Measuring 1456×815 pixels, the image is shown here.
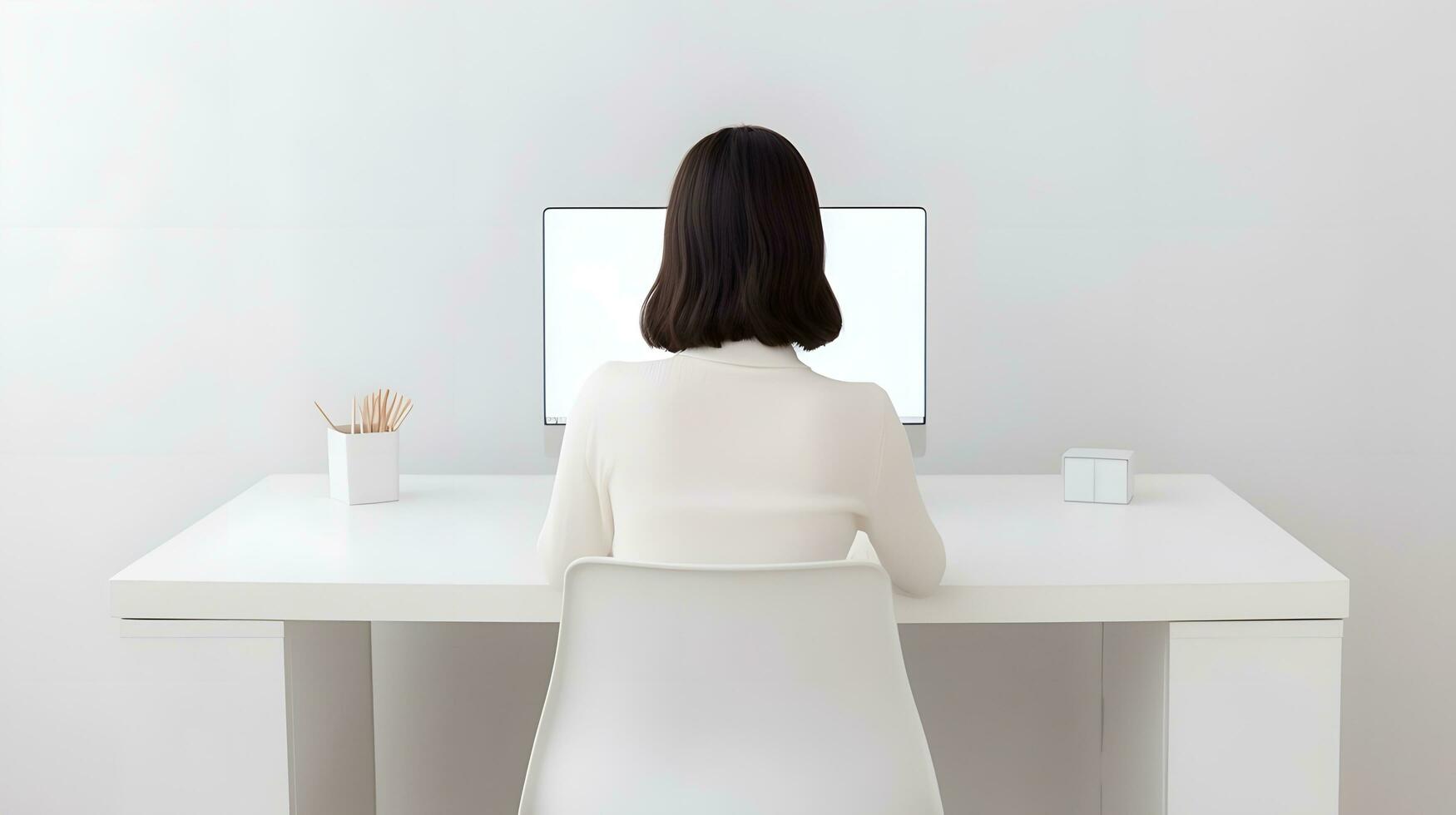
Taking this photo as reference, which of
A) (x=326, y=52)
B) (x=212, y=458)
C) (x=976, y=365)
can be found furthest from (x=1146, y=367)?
Result: (x=212, y=458)

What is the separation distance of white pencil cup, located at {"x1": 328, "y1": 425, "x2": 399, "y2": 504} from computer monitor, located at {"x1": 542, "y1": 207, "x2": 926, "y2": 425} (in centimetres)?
30

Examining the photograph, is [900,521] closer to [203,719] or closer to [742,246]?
[742,246]

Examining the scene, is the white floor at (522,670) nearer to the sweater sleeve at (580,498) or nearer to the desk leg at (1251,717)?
the desk leg at (1251,717)

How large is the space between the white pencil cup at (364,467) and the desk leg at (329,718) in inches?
8.5

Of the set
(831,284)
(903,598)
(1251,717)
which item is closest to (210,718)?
(903,598)

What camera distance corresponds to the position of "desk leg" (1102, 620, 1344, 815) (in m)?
1.40

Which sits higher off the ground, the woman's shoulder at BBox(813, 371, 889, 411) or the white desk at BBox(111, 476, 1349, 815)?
the woman's shoulder at BBox(813, 371, 889, 411)

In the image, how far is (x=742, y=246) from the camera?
1224 mm

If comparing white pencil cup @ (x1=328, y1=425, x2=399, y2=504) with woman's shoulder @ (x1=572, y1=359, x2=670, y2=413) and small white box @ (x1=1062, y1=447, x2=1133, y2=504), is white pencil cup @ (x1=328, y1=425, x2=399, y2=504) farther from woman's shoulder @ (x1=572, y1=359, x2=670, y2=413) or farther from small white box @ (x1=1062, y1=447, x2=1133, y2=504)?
small white box @ (x1=1062, y1=447, x2=1133, y2=504)

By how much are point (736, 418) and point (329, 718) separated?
3.30 feet

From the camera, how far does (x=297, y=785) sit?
155cm

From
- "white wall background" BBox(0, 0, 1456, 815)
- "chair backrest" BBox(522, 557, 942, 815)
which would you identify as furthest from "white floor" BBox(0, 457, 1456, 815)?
"chair backrest" BBox(522, 557, 942, 815)

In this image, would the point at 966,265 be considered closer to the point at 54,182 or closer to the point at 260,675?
the point at 260,675

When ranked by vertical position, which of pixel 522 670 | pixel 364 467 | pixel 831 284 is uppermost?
pixel 831 284
